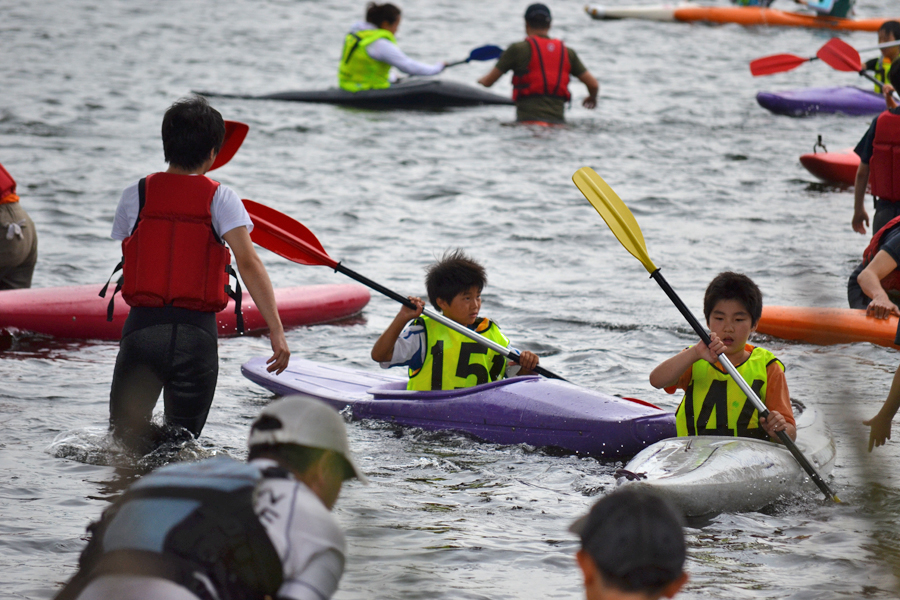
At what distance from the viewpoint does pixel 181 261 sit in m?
3.35

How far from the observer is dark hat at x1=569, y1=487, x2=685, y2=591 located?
1560mm

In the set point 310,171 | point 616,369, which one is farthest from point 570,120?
point 616,369

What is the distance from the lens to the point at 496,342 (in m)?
4.59

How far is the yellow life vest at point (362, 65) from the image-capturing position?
11891 millimetres

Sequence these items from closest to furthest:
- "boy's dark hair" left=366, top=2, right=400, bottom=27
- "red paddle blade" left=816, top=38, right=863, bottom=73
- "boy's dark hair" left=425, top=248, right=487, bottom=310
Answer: "boy's dark hair" left=425, top=248, right=487, bottom=310 < "red paddle blade" left=816, top=38, right=863, bottom=73 < "boy's dark hair" left=366, top=2, right=400, bottom=27

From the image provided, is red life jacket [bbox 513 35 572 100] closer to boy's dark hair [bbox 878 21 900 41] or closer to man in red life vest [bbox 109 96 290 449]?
boy's dark hair [bbox 878 21 900 41]

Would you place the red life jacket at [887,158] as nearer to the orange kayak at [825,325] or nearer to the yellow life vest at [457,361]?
the orange kayak at [825,325]

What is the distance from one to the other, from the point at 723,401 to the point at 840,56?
6172mm

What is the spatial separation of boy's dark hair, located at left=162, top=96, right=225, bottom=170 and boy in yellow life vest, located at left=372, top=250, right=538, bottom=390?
4.05 ft

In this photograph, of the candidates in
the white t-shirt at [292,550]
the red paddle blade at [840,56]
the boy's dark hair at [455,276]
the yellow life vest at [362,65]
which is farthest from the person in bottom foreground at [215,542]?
the yellow life vest at [362,65]

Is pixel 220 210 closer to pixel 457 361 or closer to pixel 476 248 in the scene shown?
pixel 457 361

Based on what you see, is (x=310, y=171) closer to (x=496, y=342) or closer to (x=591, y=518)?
(x=496, y=342)

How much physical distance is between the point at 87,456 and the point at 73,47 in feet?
52.3

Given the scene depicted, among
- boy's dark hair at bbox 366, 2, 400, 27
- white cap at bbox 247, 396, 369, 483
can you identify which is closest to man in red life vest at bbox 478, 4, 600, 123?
boy's dark hair at bbox 366, 2, 400, 27
